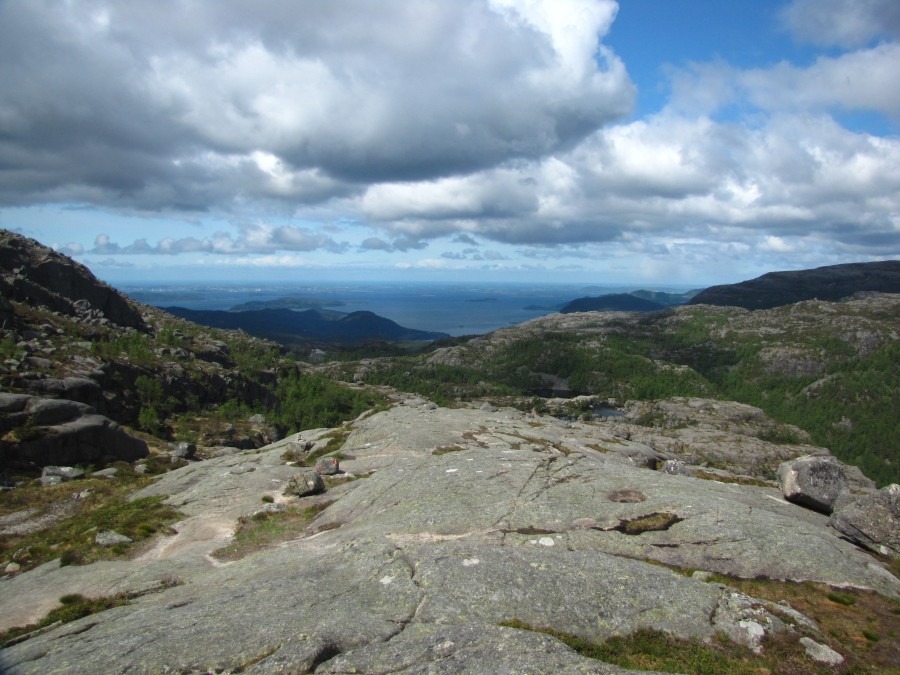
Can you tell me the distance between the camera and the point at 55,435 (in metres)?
69.2

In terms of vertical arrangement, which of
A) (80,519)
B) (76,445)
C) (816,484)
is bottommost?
(76,445)

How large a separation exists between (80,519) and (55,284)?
18646 centimetres

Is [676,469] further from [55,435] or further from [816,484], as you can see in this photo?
[55,435]

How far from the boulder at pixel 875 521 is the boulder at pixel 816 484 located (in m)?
6.40

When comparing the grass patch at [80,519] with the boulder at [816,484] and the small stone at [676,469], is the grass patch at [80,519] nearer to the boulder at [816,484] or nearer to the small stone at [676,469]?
the small stone at [676,469]

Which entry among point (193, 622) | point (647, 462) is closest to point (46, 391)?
point (193, 622)

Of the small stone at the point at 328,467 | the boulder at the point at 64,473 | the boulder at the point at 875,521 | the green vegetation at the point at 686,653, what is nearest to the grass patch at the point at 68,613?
the green vegetation at the point at 686,653

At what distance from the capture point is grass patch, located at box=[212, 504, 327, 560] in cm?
2942

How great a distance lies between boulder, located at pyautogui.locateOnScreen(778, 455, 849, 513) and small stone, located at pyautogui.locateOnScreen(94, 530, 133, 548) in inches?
1912

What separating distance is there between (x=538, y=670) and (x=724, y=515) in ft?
61.3

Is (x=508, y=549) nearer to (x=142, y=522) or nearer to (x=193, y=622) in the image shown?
(x=193, y=622)

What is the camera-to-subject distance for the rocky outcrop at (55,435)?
2613 inches

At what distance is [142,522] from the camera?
3422 cm

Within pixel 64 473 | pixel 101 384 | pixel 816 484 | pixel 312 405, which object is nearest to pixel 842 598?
pixel 816 484
